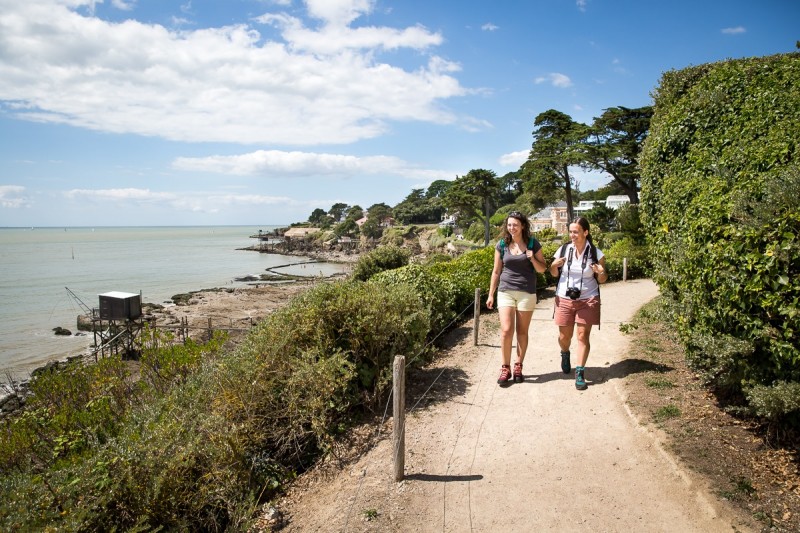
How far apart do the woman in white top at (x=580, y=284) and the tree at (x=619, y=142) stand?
30.7 meters

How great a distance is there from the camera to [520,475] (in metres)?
3.97

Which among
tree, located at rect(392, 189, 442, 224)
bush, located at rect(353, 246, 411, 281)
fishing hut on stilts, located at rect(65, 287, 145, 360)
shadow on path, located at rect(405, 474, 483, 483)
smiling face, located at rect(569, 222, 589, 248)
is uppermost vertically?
tree, located at rect(392, 189, 442, 224)

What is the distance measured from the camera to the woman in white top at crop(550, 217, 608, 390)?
5.36m

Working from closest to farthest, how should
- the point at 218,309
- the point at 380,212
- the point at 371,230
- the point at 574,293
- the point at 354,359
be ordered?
the point at 574,293 → the point at 354,359 → the point at 218,309 → the point at 371,230 → the point at 380,212

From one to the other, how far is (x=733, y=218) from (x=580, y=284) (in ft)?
6.43

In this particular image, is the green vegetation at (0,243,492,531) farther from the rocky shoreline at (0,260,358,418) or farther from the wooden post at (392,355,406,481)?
the rocky shoreline at (0,260,358,418)

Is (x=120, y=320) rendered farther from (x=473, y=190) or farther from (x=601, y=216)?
(x=473, y=190)

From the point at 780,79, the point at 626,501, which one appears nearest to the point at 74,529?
the point at 626,501

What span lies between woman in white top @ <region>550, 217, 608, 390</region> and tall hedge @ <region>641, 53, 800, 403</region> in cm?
77

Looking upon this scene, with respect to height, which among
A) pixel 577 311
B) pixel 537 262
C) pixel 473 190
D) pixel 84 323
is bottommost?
pixel 84 323

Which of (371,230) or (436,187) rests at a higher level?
(436,187)

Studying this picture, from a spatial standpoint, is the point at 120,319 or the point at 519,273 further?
the point at 120,319

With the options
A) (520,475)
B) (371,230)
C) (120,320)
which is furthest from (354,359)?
(371,230)

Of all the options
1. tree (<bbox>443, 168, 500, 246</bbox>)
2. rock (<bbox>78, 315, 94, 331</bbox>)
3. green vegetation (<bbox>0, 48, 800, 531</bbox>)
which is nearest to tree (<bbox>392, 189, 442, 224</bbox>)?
tree (<bbox>443, 168, 500, 246</bbox>)
